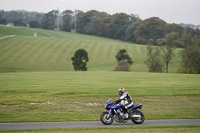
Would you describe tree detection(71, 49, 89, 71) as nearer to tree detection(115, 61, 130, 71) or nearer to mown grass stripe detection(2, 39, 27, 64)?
tree detection(115, 61, 130, 71)

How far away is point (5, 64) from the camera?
76750 millimetres

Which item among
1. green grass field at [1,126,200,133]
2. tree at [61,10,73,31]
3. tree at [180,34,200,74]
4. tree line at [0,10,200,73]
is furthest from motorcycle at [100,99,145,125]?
tree at [61,10,73,31]

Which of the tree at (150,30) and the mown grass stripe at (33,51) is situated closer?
the mown grass stripe at (33,51)

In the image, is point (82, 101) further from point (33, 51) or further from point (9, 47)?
point (9, 47)

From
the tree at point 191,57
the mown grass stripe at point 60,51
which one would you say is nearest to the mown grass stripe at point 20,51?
the mown grass stripe at point 60,51

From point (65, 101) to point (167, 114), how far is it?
29.6 ft

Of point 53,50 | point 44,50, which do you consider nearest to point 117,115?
point 44,50

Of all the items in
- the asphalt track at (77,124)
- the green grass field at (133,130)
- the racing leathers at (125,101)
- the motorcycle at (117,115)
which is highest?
the racing leathers at (125,101)

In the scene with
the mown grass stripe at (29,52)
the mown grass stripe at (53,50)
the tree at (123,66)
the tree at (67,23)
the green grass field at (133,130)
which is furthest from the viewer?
the tree at (67,23)

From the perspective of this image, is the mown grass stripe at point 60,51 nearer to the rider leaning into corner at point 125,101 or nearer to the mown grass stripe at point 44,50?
the mown grass stripe at point 44,50

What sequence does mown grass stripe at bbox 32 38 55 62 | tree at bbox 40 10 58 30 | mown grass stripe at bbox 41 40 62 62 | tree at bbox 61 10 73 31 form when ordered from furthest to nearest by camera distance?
tree at bbox 40 10 58 30, tree at bbox 61 10 73 31, mown grass stripe at bbox 41 40 62 62, mown grass stripe at bbox 32 38 55 62

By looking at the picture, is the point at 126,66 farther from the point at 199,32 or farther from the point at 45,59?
the point at 199,32

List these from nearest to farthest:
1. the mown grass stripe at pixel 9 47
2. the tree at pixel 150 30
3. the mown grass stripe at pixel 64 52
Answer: the mown grass stripe at pixel 9 47 → the mown grass stripe at pixel 64 52 → the tree at pixel 150 30

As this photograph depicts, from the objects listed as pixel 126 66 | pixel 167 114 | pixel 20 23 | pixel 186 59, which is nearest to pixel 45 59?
pixel 126 66
